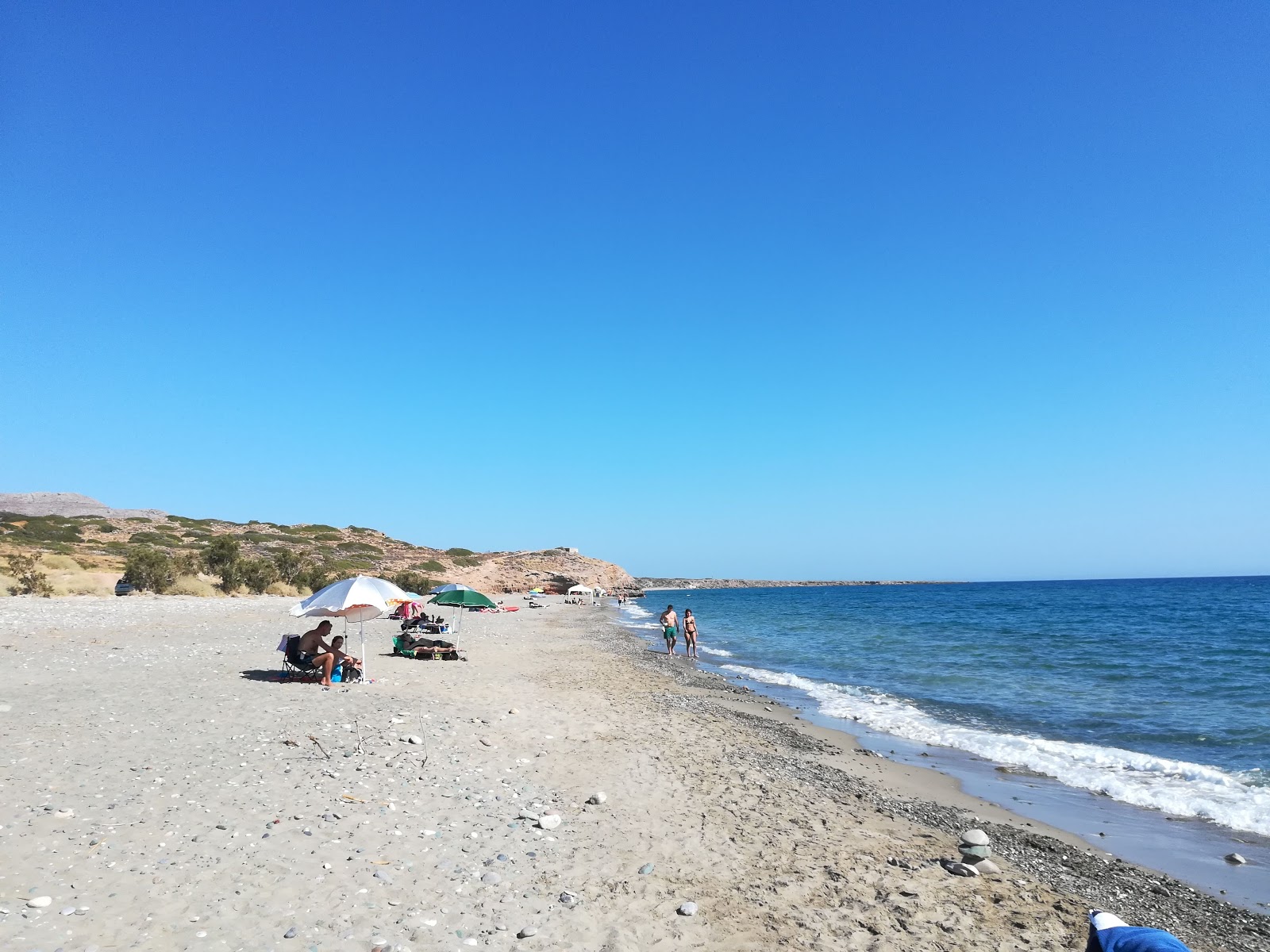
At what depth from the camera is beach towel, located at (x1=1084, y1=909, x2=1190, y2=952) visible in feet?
11.6

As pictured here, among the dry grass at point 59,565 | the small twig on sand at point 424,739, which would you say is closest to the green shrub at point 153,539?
the dry grass at point 59,565

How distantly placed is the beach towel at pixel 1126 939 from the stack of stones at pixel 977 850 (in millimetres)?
2890

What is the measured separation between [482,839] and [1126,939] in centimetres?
495

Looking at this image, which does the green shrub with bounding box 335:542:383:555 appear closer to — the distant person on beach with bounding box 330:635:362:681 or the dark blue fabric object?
the distant person on beach with bounding box 330:635:362:681

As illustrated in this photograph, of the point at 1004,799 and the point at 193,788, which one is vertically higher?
the point at 193,788

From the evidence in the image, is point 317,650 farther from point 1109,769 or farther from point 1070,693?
point 1070,693

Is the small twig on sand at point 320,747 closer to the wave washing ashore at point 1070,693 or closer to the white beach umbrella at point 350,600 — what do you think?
the white beach umbrella at point 350,600

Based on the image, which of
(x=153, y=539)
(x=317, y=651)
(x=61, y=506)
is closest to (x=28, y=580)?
(x=317, y=651)

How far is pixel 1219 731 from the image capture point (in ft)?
46.1

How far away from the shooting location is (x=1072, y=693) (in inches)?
749

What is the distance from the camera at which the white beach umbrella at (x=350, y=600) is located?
13281 mm

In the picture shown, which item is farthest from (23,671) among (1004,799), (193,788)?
(1004,799)

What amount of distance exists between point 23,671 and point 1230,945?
17616 mm

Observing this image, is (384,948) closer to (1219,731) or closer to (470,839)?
(470,839)
